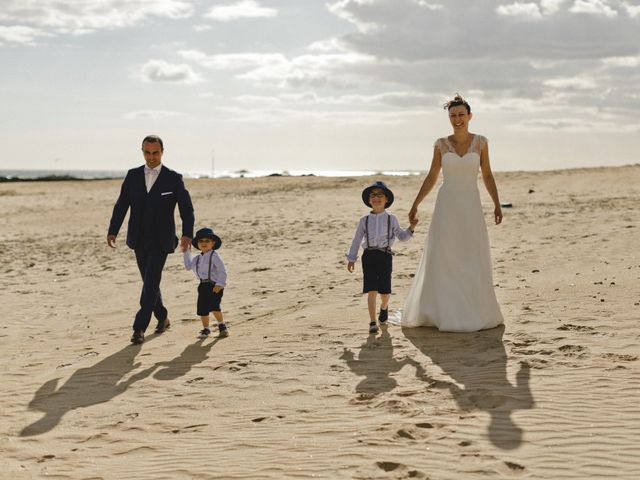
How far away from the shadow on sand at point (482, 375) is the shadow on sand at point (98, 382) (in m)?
2.29

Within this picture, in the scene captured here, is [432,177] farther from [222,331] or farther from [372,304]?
[222,331]

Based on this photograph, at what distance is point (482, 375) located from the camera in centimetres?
712

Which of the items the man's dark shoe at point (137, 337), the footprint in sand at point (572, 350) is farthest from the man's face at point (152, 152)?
the footprint in sand at point (572, 350)

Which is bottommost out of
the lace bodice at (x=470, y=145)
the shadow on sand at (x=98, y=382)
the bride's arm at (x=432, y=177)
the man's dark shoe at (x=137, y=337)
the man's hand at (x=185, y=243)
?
the shadow on sand at (x=98, y=382)

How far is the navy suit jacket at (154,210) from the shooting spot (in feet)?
29.8

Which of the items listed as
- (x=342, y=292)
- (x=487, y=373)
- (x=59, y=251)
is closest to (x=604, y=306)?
(x=487, y=373)

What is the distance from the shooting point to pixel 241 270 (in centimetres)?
1475

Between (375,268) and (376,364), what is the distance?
148 centimetres

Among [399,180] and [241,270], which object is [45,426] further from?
[399,180]

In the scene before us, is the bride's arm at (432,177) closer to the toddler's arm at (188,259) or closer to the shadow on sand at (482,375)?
the shadow on sand at (482,375)

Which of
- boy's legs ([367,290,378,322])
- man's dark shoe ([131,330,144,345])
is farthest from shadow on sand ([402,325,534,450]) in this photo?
man's dark shoe ([131,330,144,345])

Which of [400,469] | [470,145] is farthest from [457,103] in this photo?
[400,469]

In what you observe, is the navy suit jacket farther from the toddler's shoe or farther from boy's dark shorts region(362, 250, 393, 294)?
boy's dark shorts region(362, 250, 393, 294)

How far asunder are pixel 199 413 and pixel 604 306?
5.09m
